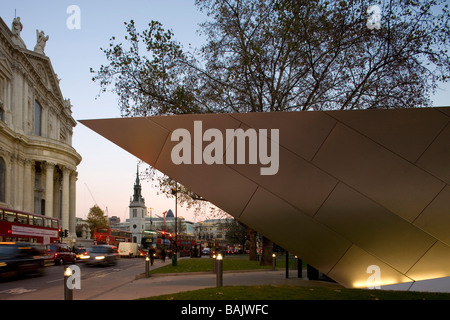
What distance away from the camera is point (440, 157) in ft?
31.2

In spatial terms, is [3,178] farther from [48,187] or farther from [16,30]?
[16,30]

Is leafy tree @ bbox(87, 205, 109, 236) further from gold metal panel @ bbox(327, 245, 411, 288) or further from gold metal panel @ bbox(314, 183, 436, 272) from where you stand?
gold metal panel @ bbox(314, 183, 436, 272)

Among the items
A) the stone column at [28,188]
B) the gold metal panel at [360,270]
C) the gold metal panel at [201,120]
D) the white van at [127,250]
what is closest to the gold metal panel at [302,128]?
the gold metal panel at [201,120]

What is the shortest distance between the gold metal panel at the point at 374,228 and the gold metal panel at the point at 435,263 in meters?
0.16

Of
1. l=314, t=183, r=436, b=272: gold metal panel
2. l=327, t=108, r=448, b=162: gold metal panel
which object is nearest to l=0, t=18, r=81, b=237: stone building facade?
l=314, t=183, r=436, b=272: gold metal panel

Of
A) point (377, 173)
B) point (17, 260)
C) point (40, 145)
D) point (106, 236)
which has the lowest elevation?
point (106, 236)

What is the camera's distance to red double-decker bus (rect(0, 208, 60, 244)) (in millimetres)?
25812

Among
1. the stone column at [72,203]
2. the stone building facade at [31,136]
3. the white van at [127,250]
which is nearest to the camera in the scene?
the stone building facade at [31,136]

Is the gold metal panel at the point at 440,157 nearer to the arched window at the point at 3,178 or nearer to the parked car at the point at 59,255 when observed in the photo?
the parked car at the point at 59,255

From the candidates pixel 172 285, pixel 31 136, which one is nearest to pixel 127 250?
pixel 31 136

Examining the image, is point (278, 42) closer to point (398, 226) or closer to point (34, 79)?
point (398, 226)

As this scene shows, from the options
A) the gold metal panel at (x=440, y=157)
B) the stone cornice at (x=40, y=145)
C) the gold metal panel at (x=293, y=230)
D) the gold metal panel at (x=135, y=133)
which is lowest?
the gold metal panel at (x=293, y=230)

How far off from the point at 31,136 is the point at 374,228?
2103 inches

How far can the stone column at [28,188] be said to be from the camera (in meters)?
51.0
